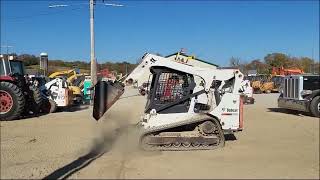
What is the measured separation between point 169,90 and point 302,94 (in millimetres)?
10353

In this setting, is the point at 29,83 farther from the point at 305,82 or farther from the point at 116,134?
the point at 305,82

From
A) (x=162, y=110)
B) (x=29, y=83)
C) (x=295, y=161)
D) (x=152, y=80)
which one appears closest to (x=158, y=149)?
(x=162, y=110)

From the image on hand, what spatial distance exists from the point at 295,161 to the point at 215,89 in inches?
136

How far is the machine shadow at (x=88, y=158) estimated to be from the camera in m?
9.23

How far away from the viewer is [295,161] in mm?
10008

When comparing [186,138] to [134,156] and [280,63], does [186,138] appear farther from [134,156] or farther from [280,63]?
[280,63]

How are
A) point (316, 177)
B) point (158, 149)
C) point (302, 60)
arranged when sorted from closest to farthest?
point (316, 177), point (158, 149), point (302, 60)

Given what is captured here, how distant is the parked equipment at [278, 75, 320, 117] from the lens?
20.7 meters

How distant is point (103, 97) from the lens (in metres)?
12.3

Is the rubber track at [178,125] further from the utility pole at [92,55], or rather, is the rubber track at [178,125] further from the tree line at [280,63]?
the tree line at [280,63]

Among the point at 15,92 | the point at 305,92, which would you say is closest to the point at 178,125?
the point at 15,92

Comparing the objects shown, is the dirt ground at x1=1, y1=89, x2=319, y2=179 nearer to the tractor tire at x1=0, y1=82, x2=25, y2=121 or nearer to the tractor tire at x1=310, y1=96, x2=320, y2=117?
the tractor tire at x1=0, y1=82, x2=25, y2=121

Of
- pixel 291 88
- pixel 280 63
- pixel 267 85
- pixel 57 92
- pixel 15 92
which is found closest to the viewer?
pixel 15 92

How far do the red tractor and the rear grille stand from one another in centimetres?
1072
